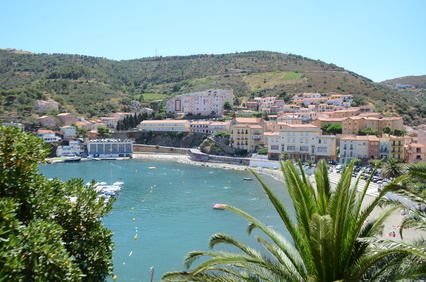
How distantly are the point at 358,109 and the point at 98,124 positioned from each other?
2076 inches

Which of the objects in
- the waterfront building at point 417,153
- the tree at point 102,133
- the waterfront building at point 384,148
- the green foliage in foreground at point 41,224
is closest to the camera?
the green foliage in foreground at point 41,224

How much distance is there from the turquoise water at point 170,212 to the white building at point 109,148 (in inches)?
497

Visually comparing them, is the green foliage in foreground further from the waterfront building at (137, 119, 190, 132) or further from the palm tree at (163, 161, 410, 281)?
the waterfront building at (137, 119, 190, 132)

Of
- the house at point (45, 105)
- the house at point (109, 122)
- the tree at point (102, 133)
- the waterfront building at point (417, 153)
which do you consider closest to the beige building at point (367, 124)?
the waterfront building at point (417, 153)

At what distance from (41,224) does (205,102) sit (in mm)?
73221

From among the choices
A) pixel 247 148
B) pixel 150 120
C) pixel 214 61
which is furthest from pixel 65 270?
pixel 214 61

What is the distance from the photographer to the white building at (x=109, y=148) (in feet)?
209

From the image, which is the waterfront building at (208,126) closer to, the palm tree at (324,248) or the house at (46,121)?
the house at (46,121)

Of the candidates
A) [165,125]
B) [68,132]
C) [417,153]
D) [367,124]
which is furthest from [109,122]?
[417,153]

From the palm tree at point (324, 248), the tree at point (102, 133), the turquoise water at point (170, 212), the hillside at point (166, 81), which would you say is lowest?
the turquoise water at point (170, 212)

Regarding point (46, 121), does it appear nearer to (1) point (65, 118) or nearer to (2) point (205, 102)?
(1) point (65, 118)

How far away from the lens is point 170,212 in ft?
91.1

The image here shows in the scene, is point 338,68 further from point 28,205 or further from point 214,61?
point 28,205

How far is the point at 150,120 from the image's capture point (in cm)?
7562
